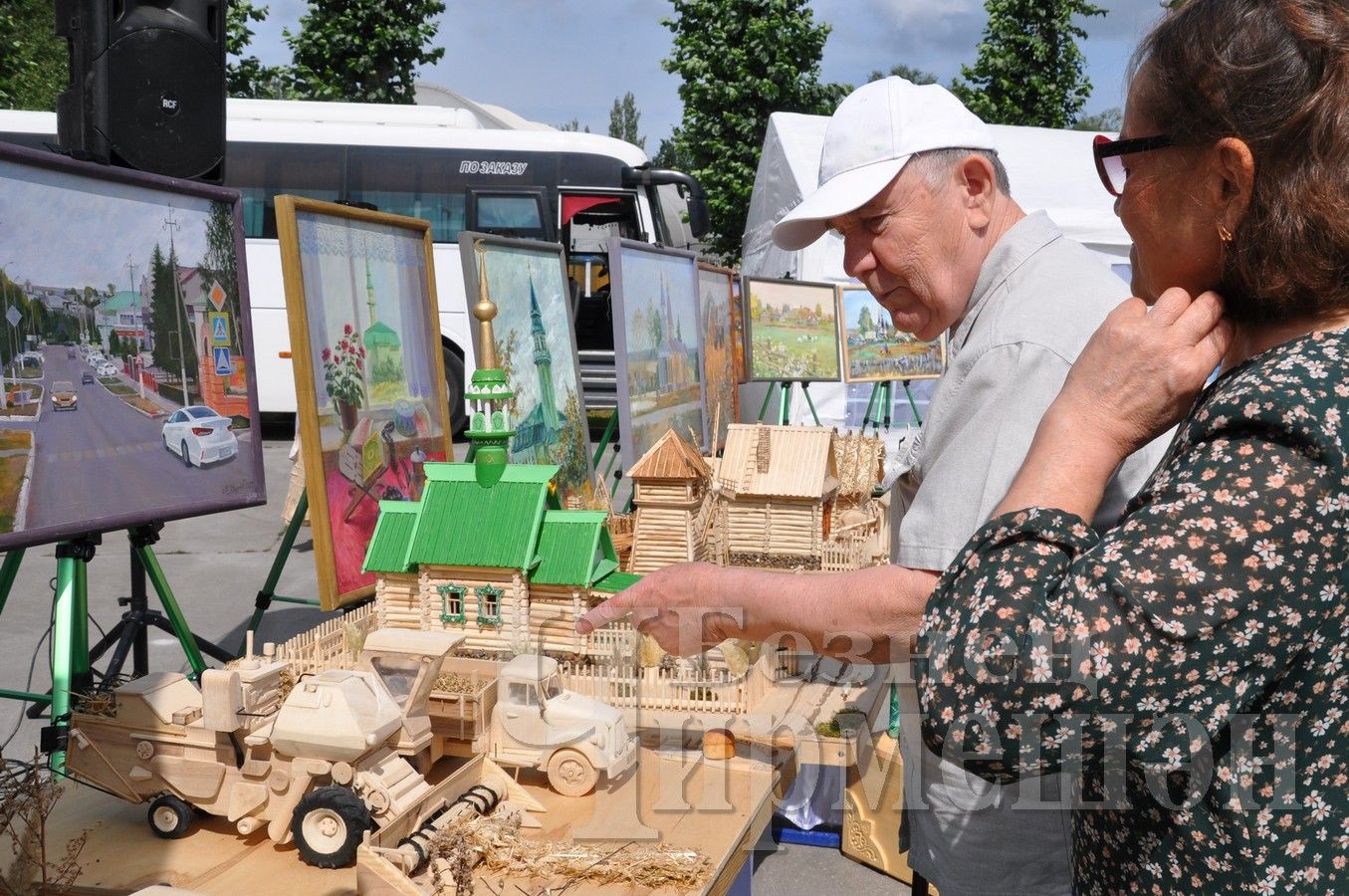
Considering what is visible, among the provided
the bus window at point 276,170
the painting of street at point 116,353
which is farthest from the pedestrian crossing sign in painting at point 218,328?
the bus window at point 276,170

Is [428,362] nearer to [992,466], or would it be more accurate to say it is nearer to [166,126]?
[166,126]

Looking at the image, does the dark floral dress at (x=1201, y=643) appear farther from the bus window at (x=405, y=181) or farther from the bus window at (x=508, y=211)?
the bus window at (x=405, y=181)

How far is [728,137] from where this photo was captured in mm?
21266

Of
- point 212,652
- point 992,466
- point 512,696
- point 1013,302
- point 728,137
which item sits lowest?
point 212,652

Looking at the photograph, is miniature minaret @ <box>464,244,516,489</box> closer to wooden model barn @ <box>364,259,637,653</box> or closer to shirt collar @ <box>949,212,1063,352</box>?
wooden model barn @ <box>364,259,637,653</box>

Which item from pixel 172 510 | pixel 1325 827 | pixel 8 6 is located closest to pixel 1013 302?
pixel 1325 827

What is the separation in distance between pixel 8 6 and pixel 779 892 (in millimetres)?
13279

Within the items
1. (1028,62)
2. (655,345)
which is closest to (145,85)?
(655,345)

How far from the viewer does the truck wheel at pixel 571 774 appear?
2203mm

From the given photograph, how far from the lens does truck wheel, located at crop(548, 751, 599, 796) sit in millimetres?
2203

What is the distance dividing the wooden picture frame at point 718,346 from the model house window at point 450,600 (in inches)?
137

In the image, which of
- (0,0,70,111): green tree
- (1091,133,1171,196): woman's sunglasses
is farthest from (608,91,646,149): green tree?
(1091,133,1171,196): woman's sunglasses

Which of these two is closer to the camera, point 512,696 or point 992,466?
point 992,466

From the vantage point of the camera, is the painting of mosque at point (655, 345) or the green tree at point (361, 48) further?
the green tree at point (361, 48)
